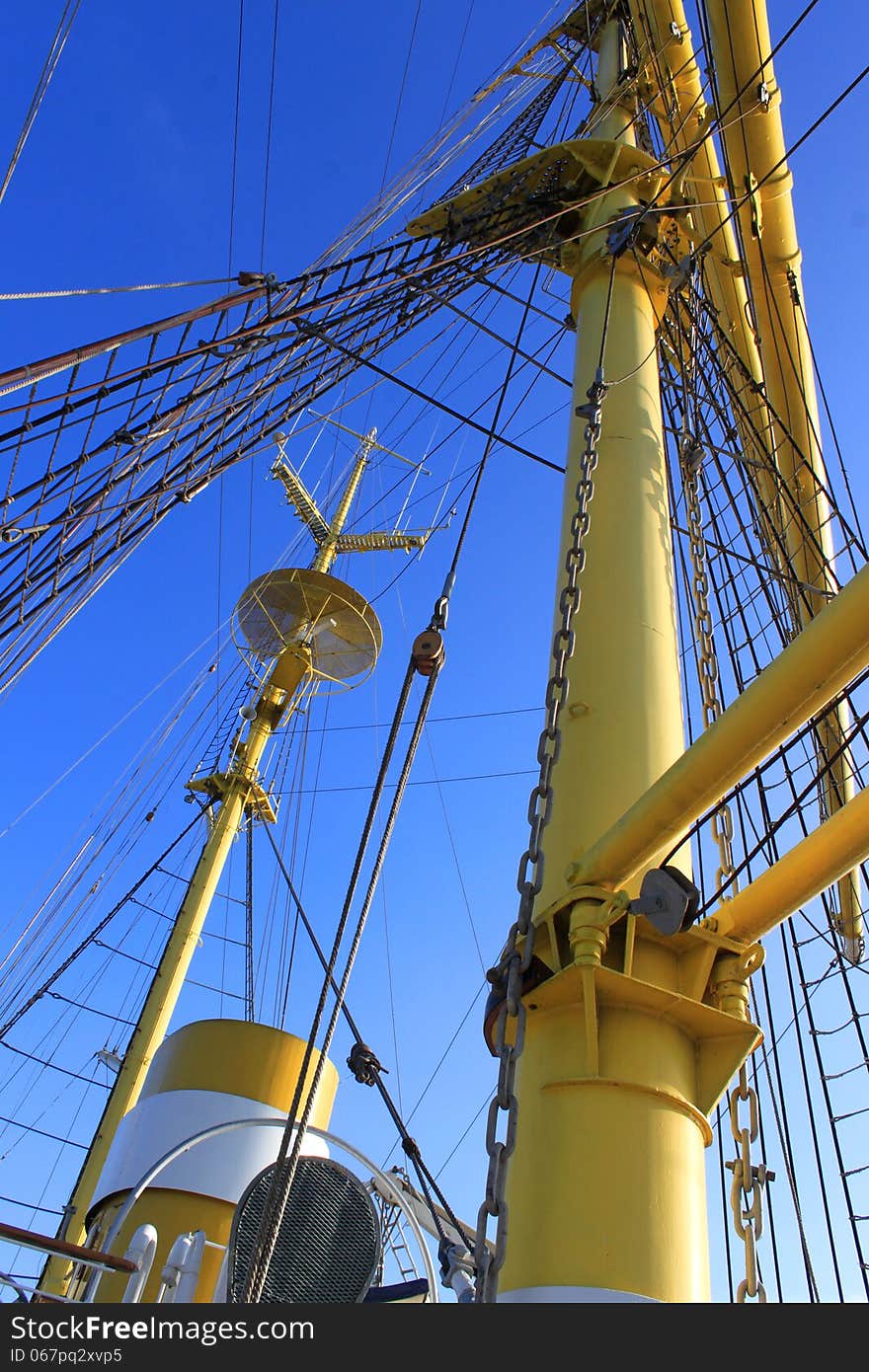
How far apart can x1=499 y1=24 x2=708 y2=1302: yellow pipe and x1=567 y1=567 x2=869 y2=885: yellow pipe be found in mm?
220

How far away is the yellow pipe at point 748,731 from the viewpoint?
2568mm

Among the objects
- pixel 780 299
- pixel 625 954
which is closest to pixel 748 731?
pixel 625 954

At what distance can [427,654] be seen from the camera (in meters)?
3.58

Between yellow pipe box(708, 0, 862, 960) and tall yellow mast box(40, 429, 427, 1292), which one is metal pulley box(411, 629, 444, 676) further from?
tall yellow mast box(40, 429, 427, 1292)

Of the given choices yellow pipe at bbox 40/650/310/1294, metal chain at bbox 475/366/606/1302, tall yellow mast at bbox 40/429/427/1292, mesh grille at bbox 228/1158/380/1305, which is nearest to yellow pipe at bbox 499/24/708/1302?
metal chain at bbox 475/366/606/1302

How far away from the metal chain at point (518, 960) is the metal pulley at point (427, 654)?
406 mm

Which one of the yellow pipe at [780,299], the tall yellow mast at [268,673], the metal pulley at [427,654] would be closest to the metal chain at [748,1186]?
the metal pulley at [427,654]

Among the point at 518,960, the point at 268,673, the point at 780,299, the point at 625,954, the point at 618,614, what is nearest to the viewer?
the point at 518,960

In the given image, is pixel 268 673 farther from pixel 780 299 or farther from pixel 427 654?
pixel 427 654

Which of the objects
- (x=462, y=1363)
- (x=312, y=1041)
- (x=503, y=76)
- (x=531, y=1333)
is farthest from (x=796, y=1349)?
(x=503, y=76)

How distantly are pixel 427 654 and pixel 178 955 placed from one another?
9387 mm

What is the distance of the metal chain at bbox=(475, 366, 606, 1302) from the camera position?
2.13 metres

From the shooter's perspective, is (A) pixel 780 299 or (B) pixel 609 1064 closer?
(B) pixel 609 1064

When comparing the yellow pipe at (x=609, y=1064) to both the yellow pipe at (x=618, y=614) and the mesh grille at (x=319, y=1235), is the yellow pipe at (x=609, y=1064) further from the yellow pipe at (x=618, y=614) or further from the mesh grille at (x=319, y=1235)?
the mesh grille at (x=319, y=1235)
